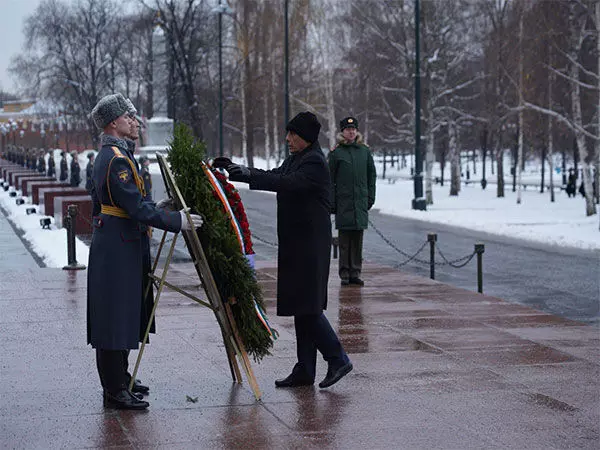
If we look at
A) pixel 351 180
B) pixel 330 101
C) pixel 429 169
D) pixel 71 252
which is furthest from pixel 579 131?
pixel 330 101

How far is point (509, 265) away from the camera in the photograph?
19.5 metres

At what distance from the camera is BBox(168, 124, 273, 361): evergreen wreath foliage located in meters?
7.36

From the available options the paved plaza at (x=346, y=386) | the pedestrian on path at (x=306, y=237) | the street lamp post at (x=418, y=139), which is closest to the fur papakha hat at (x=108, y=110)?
the pedestrian on path at (x=306, y=237)

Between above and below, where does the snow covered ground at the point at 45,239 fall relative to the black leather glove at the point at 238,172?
below

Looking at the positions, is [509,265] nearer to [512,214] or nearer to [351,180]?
[351,180]

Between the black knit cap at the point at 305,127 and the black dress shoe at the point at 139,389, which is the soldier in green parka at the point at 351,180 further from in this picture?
the black dress shoe at the point at 139,389

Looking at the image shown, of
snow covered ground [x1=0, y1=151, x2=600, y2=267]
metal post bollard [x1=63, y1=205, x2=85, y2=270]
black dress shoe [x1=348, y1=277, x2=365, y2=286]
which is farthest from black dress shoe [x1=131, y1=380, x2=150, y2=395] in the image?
snow covered ground [x1=0, y1=151, x2=600, y2=267]

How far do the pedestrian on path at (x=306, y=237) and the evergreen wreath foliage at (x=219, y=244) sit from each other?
0.85 feet

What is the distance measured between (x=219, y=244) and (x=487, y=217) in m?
26.6

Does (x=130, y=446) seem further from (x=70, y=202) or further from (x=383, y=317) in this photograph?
(x=70, y=202)

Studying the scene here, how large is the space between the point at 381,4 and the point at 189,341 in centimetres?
3694

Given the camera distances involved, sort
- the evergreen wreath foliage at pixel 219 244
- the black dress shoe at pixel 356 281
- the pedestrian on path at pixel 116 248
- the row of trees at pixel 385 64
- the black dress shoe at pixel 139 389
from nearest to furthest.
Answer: the pedestrian on path at pixel 116 248 < the evergreen wreath foliage at pixel 219 244 < the black dress shoe at pixel 139 389 < the black dress shoe at pixel 356 281 < the row of trees at pixel 385 64

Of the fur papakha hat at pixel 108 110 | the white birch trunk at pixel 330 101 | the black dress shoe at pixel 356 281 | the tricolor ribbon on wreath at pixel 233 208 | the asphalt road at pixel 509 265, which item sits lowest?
the asphalt road at pixel 509 265

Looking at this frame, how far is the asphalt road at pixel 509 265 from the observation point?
591 inches
